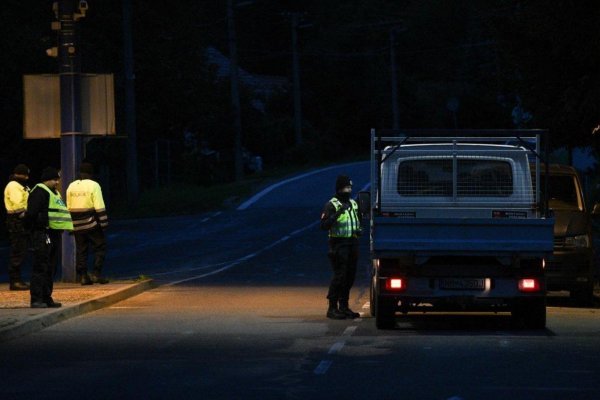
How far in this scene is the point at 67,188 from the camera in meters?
25.2

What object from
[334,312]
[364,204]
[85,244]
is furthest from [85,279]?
[364,204]

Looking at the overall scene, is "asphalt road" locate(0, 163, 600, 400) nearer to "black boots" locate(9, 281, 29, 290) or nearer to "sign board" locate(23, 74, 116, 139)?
"black boots" locate(9, 281, 29, 290)

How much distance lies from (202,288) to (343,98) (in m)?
71.4

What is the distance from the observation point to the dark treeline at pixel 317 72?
27.2m

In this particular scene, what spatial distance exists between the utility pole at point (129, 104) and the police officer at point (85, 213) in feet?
102

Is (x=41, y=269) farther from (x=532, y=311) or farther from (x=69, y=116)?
(x=532, y=311)

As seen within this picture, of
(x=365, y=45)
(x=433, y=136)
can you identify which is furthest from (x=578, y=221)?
(x=365, y=45)

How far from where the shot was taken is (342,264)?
1984cm

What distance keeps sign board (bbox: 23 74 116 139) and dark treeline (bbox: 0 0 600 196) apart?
2.65ft

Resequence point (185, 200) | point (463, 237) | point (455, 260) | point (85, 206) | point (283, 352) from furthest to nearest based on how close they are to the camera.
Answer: point (185, 200) → point (85, 206) → point (455, 260) → point (463, 237) → point (283, 352)

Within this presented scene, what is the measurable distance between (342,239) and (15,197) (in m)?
7.30

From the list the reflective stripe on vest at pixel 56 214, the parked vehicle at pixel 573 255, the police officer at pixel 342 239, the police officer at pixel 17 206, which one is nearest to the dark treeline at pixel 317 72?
the police officer at pixel 17 206

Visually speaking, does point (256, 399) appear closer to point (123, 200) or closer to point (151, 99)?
point (123, 200)

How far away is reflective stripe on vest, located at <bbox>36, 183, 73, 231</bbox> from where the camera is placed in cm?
2072
